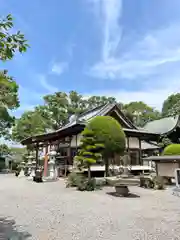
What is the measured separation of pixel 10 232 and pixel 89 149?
744cm

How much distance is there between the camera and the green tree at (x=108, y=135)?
41.4ft

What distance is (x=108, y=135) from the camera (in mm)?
12766

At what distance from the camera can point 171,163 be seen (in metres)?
12.6

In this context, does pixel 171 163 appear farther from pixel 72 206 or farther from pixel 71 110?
pixel 71 110

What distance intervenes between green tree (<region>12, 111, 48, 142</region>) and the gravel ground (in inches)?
877

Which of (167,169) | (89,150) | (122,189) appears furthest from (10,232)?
(167,169)

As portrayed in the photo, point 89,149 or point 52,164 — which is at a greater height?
point 89,149

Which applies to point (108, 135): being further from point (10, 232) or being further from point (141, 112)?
point (141, 112)

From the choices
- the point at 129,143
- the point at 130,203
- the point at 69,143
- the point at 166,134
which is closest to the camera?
the point at 130,203

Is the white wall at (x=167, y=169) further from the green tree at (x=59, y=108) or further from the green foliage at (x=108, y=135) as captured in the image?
the green tree at (x=59, y=108)

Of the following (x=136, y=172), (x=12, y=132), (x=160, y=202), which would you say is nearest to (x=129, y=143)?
(x=136, y=172)

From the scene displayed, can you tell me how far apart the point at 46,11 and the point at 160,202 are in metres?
8.13

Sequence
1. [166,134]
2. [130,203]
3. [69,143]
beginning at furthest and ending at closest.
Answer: [166,134]
[69,143]
[130,203]

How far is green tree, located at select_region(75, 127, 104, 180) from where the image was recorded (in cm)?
1151
